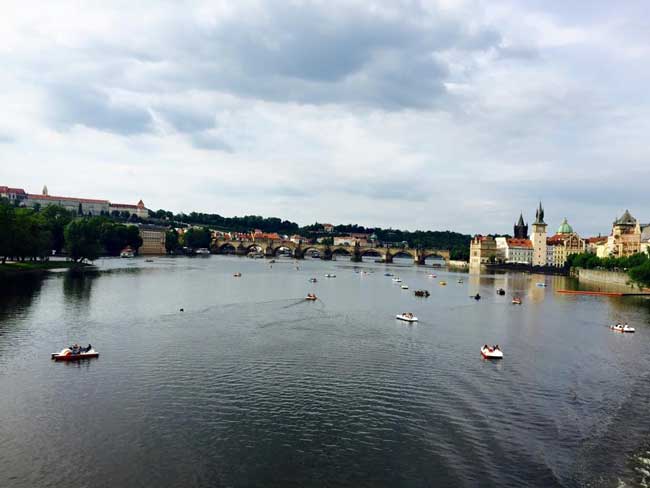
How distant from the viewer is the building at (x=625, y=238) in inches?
6821

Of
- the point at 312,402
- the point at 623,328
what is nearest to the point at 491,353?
the point at 312,402

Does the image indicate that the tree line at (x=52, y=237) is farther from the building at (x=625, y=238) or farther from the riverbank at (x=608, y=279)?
the building at (x=625, y=238)

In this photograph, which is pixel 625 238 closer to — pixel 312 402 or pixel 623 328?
pixel 623 328

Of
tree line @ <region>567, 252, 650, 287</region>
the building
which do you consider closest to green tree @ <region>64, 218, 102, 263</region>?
tree line @ <region>567, 252, 650, 287</region>

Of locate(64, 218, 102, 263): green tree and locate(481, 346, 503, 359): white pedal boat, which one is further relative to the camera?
locate(64, 218, 102, 263): green tree

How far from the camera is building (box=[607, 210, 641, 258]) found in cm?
17325

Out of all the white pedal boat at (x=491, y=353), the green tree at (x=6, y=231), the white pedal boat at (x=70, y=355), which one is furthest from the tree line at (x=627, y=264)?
the green tree at (x=6, y=231)

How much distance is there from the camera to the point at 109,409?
29.0 meters

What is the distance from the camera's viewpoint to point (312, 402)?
3117 cm

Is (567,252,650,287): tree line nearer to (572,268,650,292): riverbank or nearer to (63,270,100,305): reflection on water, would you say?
(572,268,650,292): riverbank

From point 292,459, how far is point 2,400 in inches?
642

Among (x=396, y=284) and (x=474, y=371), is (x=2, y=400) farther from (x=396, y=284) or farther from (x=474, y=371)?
(x=396, y=284)

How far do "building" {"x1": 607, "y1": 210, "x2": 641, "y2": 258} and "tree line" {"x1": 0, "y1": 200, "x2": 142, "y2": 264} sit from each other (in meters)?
142

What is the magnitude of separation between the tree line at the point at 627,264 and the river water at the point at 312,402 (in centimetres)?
4679
